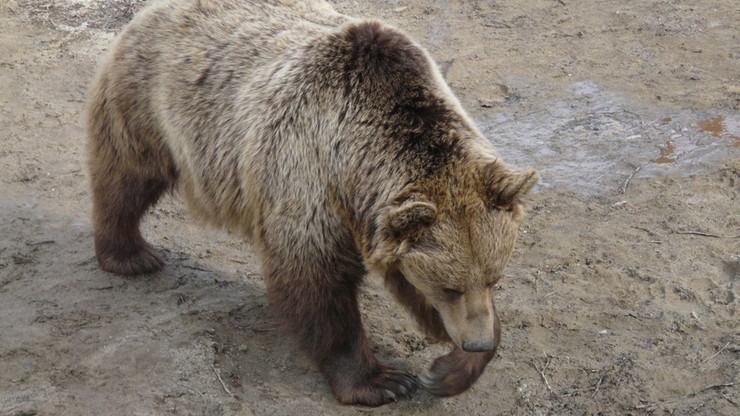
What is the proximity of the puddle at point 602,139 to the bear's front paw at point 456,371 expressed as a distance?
2.47m

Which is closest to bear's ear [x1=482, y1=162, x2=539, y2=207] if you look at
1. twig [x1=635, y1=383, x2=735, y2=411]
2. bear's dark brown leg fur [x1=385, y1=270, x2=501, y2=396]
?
bear's dark brown leg fur [x1=385, y1=270, x2=501, y2=396]

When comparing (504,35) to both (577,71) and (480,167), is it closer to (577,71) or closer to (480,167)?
(577,71)

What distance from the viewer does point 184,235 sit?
697 centimetres

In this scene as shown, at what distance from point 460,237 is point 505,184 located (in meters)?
0.35

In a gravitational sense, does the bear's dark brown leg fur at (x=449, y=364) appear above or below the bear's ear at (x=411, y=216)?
below

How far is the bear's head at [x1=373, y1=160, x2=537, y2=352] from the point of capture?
167 inches

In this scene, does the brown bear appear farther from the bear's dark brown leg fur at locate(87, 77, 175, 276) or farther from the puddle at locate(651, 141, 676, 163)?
the puddle at locate(651, 141, 676, 163)

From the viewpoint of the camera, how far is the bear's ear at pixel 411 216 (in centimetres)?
412

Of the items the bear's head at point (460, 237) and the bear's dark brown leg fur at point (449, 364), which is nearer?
the bear's head at point (460, 237)

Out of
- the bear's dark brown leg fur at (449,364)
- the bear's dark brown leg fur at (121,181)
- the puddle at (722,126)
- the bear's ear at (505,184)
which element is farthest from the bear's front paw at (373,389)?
the puddle at (722,126)

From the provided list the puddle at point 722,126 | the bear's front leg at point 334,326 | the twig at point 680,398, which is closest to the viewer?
the bear's front leg at point 334,326

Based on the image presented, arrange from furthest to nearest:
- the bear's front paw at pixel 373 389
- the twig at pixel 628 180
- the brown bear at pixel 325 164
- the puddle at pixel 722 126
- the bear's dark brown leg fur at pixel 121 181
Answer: the puddle at pixel 722 126
the twig at pixel 628 180
the bear's dark brown leg fur at pixel 121 181
the bear's front paw at pixel 373 389
the brown bear at pixel 325 164

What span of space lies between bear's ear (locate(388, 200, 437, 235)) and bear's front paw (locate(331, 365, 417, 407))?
123cm

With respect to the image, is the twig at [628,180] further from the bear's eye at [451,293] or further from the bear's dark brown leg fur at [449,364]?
the bear's eye at [451,293]
